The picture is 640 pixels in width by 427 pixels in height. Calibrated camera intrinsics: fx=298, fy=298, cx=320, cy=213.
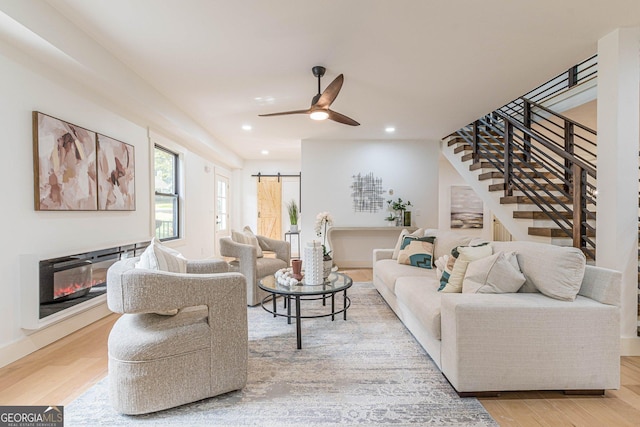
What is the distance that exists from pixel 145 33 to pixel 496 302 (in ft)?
10.4

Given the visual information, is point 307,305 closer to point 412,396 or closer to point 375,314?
point 375,314

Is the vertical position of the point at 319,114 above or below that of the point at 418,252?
above

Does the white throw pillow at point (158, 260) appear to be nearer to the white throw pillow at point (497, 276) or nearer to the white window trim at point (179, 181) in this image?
the white throw pillow at point (497, 276)

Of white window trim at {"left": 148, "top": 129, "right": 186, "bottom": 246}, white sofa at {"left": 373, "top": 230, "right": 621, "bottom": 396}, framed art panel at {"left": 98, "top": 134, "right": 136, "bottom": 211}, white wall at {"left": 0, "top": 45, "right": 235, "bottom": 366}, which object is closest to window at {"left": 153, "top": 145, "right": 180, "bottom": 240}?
white window trim at {"left": 148, "top": 129, "right": 186, "bottom": 246}

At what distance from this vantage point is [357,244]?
591 cm

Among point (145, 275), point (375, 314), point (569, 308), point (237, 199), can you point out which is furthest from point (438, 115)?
point (237, 199)

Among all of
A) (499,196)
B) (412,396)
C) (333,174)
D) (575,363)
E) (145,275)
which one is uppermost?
(333,174)

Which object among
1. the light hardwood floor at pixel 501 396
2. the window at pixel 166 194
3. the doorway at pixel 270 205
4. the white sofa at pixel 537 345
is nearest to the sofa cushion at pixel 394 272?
the white sofa at pixel 537 345

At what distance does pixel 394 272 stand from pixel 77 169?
3.22 m

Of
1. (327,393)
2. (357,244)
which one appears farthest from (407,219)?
(327,393)

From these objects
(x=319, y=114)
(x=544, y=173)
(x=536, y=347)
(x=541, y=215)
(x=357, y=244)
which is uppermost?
(x=319, y=114)

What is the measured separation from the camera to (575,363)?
1741mm

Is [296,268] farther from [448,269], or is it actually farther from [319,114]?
[319,114]

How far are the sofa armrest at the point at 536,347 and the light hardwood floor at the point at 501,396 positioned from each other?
87 mm
